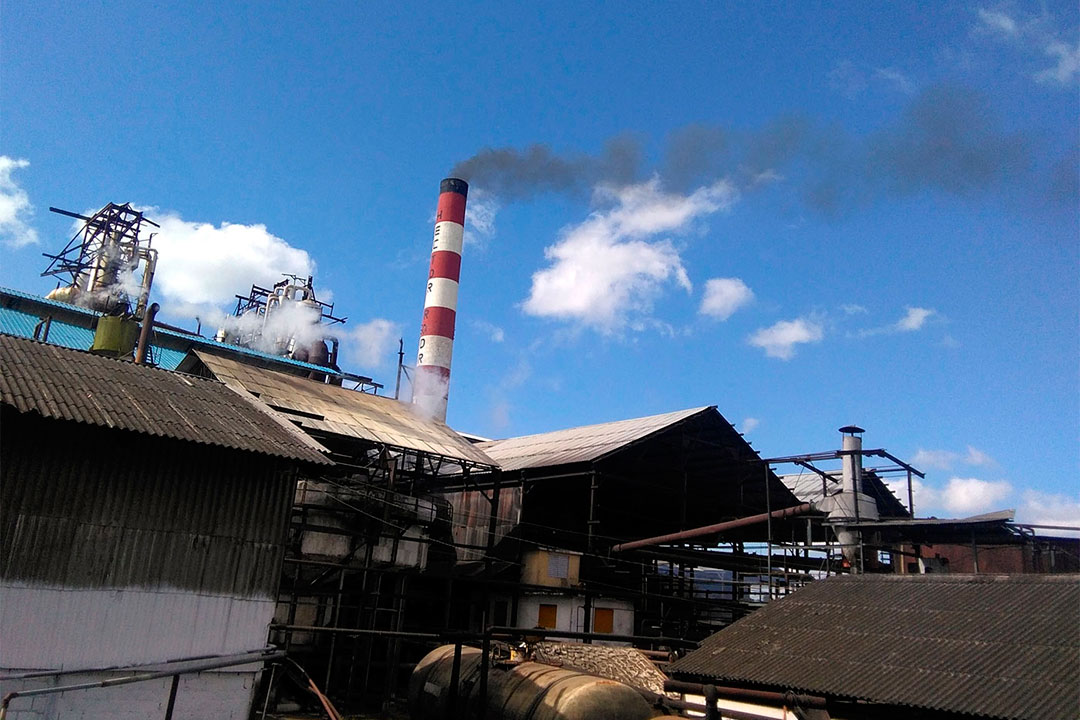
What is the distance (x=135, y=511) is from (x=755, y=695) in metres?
10.8

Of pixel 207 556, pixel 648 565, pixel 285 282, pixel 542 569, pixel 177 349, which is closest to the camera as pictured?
pixel 207 556

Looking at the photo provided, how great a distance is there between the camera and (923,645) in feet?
38.0

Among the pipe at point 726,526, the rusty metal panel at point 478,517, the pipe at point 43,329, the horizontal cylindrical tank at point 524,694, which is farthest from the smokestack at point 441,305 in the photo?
the horizontal cylindrical tank at point 524,694

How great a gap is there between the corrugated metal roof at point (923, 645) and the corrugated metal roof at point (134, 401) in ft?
29.5

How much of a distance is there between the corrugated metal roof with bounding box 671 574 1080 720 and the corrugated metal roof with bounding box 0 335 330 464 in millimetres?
8993

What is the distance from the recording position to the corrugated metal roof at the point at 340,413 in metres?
20.3

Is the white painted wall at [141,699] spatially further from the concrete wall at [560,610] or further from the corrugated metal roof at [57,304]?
the corrugated metal roof at [57,304]

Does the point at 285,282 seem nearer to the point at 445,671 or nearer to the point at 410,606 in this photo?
the point at 410,606

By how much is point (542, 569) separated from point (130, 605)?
13007 millimetres

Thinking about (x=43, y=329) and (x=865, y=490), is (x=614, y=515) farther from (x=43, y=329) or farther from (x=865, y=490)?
(x=43, y=329)

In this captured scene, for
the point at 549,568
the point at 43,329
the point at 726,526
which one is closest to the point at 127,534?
the point at 549,568

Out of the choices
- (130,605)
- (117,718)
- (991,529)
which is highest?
(991,529)

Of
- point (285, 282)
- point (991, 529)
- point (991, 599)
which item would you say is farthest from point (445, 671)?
point (285, 282)

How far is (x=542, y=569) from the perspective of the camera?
23.8 meters
